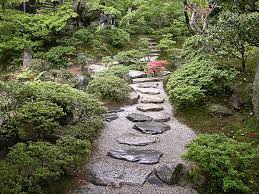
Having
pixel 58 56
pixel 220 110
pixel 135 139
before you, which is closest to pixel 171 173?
pixel 135 139

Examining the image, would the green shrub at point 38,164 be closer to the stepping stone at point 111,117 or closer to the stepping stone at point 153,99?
the stepping stone at point 111,117

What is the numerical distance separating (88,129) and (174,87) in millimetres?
4334

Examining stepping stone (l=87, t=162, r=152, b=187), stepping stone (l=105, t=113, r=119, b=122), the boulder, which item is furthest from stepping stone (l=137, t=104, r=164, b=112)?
stepping stone (l=87, t=162, r=152, b=187)

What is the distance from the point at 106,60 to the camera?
1603 centimetres

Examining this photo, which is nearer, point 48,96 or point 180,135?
point 48,96

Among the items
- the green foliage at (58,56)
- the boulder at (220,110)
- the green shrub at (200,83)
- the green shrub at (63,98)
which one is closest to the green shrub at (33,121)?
the green shrub at (63,98)

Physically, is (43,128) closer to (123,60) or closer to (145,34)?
(123,60)

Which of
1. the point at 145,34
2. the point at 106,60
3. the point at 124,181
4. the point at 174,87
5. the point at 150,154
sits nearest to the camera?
the point at 124,181

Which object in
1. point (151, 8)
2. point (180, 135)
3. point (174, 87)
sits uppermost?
point (151, 8)

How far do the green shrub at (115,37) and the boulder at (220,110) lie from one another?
1006 centimetres

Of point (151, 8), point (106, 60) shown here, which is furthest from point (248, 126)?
point (151, 8)

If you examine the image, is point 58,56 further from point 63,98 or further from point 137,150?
point 137,150

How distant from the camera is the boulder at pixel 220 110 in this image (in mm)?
10094

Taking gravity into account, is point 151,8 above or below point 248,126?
above
